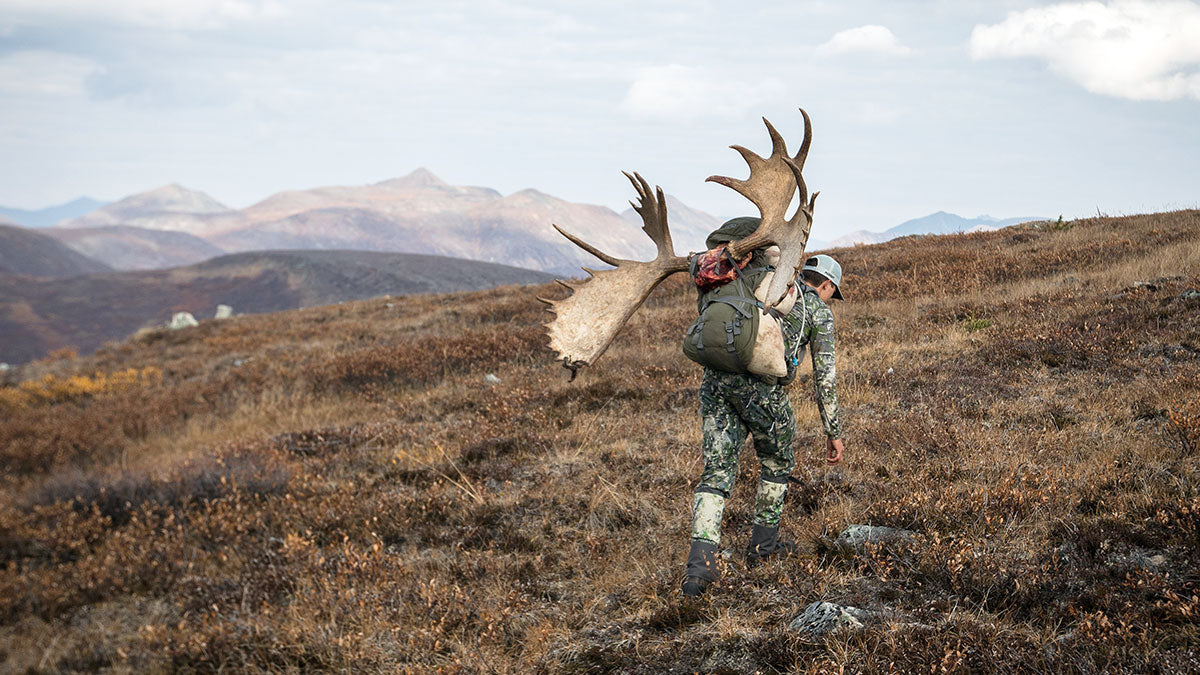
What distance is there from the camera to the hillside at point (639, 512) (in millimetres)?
3145

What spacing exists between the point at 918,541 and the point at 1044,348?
475 cm

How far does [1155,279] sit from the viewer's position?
8.84 m

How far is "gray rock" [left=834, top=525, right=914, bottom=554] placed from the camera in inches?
151

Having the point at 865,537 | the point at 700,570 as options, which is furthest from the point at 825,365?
the point at 700,570

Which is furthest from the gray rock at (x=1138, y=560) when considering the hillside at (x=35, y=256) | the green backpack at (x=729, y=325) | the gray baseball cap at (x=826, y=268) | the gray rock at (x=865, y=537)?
the hillside at (x=35, y=256)

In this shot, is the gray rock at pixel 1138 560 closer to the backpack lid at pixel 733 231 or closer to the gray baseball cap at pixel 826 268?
the gray baseball cap at pixel 826 268

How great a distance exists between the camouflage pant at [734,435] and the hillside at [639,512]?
415mm

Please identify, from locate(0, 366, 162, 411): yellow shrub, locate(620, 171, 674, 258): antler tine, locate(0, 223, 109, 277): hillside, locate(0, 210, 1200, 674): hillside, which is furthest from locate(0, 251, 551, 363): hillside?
locate(620, 171, 674, 258): antler tine

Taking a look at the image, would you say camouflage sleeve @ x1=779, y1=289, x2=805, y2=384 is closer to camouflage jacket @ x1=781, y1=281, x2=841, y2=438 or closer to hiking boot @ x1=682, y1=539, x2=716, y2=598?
camouflage jacket @ x1=781, y1=281, x2=841, y2=438

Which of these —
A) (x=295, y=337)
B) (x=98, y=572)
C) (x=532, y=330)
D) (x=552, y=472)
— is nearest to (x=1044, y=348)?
(x=552, y=472)

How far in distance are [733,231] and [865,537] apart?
2093 millimetres

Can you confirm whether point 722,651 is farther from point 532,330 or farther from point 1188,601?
point 532,330

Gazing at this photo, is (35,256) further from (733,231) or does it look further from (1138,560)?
(1138,560)

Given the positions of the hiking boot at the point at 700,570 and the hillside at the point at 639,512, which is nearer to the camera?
the hillside at the point at 639,512
